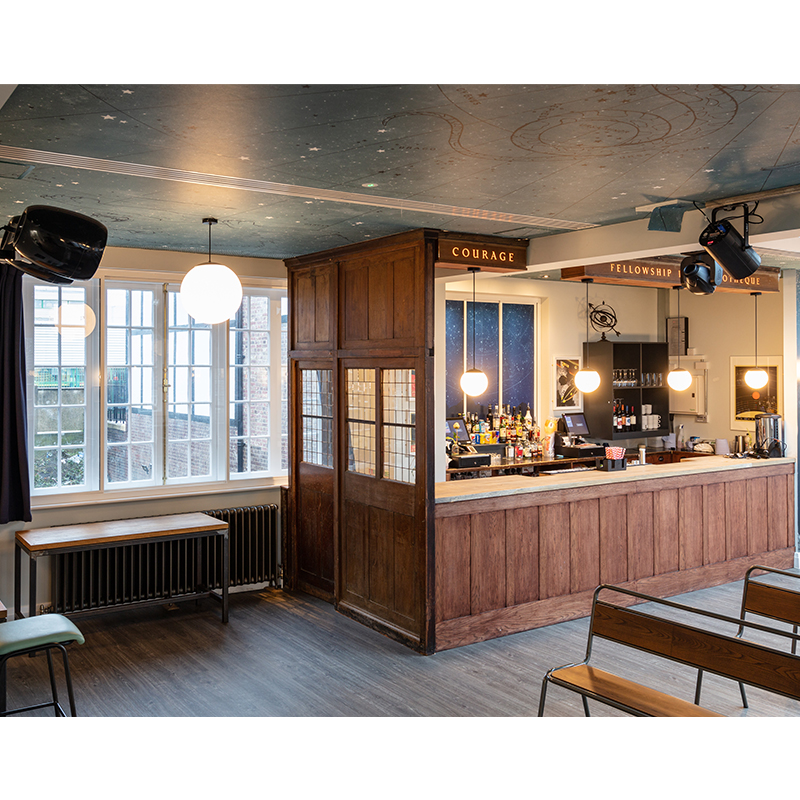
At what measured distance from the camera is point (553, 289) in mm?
8125

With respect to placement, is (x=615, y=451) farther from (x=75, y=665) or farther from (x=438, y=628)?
(x=75, y=665)

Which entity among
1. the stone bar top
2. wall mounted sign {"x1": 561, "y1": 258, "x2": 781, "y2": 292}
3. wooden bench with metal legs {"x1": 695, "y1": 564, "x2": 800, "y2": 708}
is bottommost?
wooden bench with metal legs {"x1": 695, "y1": 564, "x2": 800, "y2": 708}

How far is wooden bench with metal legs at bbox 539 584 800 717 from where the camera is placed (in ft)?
9.39

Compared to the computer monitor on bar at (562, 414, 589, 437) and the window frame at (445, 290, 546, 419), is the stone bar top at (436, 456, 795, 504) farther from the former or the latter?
the window frame at (445, 290, 546, 419)

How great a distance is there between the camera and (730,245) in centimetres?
371

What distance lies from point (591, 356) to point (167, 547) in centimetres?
518

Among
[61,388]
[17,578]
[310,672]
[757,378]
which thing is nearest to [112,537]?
[17,578]

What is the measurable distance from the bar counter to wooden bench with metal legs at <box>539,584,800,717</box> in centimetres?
143

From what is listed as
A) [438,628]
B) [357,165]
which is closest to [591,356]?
[438,628]

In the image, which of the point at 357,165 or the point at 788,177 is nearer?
the point at 357,165

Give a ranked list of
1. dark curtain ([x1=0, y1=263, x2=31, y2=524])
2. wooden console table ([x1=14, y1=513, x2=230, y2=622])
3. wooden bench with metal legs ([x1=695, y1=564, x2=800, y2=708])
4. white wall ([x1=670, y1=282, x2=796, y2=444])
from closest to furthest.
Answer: wooden bench with metal legs ([x1=695, y1=564, x2=800, y2=708]) < wooden console table ([x1=14, y1=513, x2=230, y2=622]) < dark curtain ([x1=0, y1=263, x2=31, y2=524]) < white wall ([x1=670, y1=282, x2=796, y2=444])

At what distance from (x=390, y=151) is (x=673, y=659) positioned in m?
2.47

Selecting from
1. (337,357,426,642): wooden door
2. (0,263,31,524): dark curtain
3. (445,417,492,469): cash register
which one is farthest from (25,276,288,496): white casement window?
(445,417,492,469): cash register

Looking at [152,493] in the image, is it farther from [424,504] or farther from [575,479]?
[575,479]
